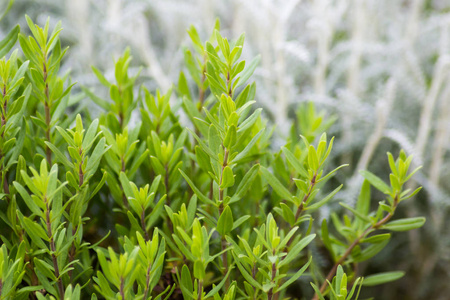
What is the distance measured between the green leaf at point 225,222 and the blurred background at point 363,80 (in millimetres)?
511

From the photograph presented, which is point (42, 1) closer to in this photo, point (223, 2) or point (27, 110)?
point (223, 2)

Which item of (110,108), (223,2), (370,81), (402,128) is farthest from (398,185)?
(223,2)

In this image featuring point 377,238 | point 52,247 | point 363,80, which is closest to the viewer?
point 52,247

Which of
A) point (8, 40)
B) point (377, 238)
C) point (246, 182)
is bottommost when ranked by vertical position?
point (377, 238)

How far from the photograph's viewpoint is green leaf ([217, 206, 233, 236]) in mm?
404

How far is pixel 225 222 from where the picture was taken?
41 cm

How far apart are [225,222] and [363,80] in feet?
3.08

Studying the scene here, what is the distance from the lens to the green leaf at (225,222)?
1.32 ft

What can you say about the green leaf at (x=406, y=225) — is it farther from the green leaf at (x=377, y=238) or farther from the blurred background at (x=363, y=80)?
the blurred background at (x=363, y=80)

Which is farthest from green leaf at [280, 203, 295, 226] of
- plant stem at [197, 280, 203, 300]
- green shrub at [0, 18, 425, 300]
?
plant stem at [197, 280, 203, 300]

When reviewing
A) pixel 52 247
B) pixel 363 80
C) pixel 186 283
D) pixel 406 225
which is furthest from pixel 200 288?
pixel 363 80

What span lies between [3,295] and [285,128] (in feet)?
2.53

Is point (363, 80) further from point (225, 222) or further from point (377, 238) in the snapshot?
point (225, 222)

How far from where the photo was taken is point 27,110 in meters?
0.54
